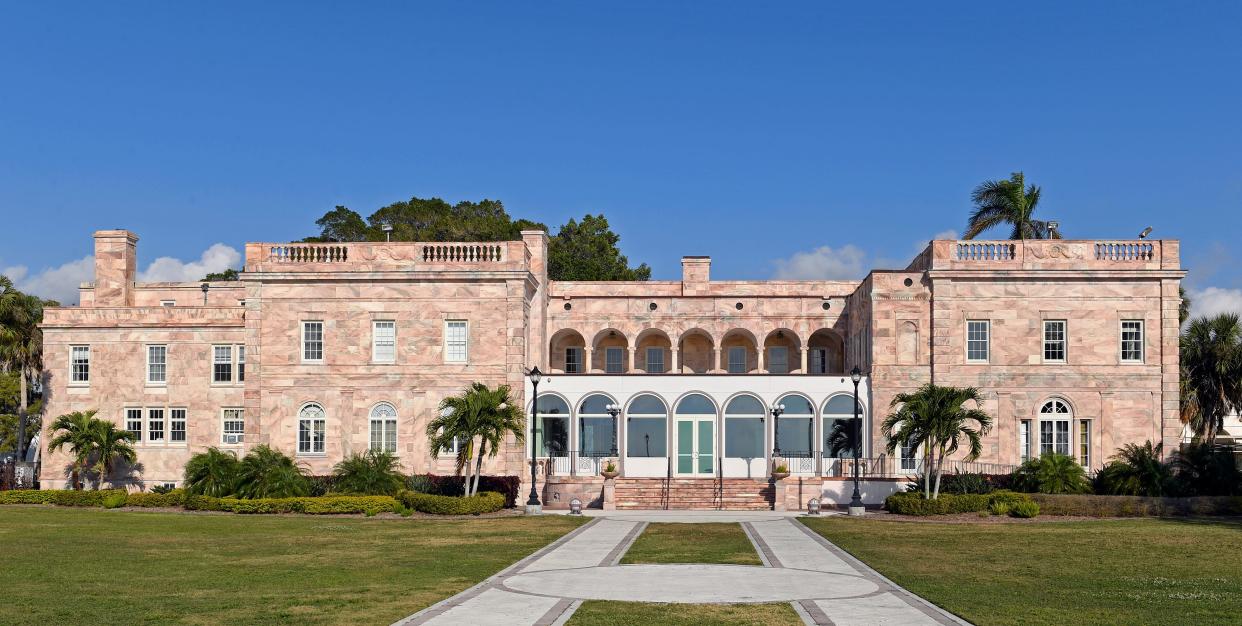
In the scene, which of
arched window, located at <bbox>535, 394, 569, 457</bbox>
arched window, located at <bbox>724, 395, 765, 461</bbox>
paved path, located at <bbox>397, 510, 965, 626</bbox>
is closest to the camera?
paved path, located at <bbox>397, 510, 965, 626</bbox>

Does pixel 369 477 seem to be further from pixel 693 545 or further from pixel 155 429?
pixel 693 545

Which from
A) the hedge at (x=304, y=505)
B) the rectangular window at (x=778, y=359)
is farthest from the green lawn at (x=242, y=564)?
the rectangular window at (x=778, y=359)

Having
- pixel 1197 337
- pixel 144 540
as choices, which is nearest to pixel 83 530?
pixel 144 540

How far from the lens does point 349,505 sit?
36.7m

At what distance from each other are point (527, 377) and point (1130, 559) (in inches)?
1001

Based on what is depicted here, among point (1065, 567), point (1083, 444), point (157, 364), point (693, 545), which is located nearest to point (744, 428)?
point (1083, 444)

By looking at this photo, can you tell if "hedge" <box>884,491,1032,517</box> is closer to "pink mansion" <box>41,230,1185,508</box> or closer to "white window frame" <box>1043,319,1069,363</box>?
"pink mansion" <box>41,230,1185,508</box>

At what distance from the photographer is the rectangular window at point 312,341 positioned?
45.1 m

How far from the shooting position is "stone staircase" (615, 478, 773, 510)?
41.5 metres

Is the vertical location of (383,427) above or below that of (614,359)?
below

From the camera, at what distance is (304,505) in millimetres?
36688

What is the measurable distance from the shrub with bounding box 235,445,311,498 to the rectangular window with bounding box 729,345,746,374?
21.0 meters

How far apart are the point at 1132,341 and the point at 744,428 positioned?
44.2ft

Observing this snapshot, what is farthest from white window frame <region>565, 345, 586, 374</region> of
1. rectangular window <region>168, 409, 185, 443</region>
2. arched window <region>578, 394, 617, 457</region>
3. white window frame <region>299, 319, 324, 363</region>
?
rectangular window <region>168, 409, 185, 443</region>
